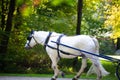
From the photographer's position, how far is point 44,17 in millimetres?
18109

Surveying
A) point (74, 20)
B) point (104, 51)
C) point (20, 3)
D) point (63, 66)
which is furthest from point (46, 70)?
point (104, 51)

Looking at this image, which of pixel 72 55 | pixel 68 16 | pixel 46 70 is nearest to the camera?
pixel 72 55

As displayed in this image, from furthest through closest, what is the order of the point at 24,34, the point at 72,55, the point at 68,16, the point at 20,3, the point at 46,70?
the point at 68,16 < the point at 24,34 < the point at 46,70 < the point at 72,55 < the point at 20,3

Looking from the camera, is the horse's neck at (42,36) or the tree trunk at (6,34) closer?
the horse's neck at (42,36)

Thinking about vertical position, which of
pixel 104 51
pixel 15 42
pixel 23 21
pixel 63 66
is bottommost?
pixel 104 51

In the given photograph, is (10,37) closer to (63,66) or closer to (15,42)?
(15,42)

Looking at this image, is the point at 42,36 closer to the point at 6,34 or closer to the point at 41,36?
the point at 41,36

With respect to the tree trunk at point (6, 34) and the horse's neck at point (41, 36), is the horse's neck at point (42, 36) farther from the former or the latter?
the tree trunk at point (6, 34)

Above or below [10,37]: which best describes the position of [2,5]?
above

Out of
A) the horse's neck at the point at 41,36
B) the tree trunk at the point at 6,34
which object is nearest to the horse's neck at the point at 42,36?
the horse's neck at the point at 41,36

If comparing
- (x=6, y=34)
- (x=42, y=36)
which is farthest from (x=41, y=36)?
(x=6, y=34)

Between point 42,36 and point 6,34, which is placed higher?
point 42,36

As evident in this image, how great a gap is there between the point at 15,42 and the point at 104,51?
3305cm

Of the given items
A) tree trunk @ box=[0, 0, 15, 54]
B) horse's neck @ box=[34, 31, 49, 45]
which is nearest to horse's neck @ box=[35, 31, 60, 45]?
horse's neck @ box=[34, 31, 49, 45]
